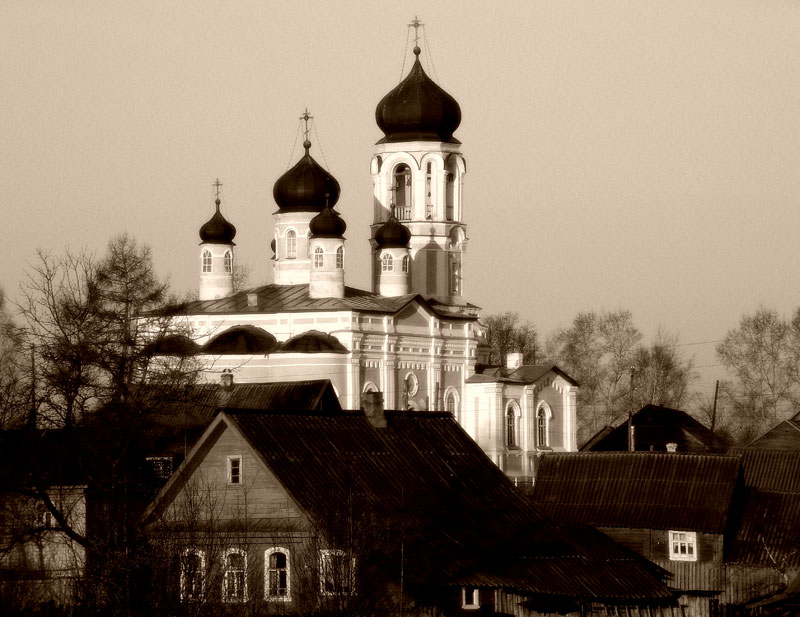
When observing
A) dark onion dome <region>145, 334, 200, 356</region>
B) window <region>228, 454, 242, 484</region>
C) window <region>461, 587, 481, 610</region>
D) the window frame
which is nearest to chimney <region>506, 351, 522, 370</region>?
the window frame

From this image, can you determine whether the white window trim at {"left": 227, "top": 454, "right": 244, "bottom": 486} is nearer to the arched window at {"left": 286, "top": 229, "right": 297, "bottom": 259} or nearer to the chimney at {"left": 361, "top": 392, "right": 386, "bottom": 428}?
the chimney at {"left": 361, "top": 392, "right": 386, "bottom": 428}

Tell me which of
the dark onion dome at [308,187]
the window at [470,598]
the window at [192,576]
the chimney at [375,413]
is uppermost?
the dark onion dome at [308,187]

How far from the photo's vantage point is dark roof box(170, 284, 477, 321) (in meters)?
56.9

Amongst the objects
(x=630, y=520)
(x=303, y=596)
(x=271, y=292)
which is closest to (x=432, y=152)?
(x=271, y=292)

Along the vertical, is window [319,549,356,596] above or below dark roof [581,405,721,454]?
below

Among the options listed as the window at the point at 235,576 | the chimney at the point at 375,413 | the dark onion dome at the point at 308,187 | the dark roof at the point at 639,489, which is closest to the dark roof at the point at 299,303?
the dark onion dome at the point at 308,187

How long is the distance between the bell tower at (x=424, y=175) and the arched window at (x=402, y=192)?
32mm

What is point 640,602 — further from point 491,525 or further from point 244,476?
point 244,476

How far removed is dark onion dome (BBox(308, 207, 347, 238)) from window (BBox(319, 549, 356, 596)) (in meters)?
34.1

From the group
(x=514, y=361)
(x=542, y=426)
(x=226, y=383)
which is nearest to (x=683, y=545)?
(x=226, y=383)

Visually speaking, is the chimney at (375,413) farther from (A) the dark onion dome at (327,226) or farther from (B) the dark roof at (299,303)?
(A) the dark onion dome at (327,226)

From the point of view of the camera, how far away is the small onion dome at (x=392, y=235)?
59688 mm

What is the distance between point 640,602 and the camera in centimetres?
2905

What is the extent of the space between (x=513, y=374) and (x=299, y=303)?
7339 mm
